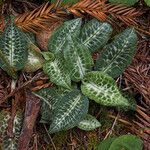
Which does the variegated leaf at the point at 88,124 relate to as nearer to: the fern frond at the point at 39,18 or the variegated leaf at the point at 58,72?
the variegated leaf at the point at 58,72

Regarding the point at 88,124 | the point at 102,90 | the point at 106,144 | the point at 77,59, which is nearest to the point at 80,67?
the point at 77,59

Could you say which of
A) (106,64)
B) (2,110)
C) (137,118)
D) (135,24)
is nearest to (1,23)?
(2,110)

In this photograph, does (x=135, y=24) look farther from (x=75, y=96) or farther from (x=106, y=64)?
(x=75, y=96)

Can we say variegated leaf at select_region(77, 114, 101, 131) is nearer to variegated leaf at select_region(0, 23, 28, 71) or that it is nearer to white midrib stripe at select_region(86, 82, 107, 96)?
white midrib stripe at select_region(86, 82, 107, 96)

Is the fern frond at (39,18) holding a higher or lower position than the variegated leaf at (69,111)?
higher

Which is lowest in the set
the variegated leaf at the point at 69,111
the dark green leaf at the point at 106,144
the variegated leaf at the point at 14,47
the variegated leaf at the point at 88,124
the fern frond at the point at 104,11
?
the dark green leaf at the point at 106,144

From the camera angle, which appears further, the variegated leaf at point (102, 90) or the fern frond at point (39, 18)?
the fern frond at point (39, 18)

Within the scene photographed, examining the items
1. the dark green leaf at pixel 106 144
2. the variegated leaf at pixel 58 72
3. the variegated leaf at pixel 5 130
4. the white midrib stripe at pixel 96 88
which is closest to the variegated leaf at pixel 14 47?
the variegated leaf at pixel 58 72
